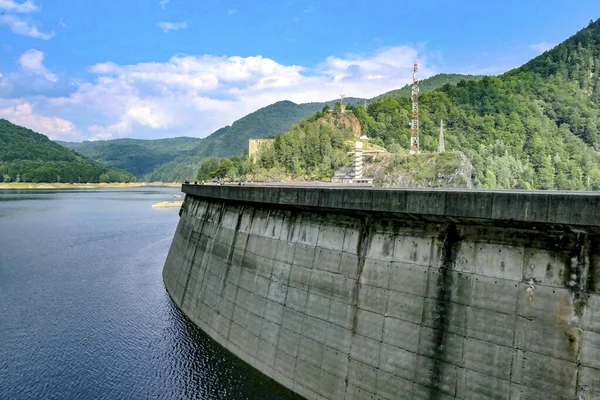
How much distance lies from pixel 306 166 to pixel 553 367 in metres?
130

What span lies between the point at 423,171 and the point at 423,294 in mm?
102544

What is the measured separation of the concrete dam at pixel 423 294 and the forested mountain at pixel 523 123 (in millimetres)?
123108

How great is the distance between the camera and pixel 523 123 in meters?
166

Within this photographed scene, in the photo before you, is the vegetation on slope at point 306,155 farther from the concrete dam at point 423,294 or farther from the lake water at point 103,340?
the concrete dam at point 423,294

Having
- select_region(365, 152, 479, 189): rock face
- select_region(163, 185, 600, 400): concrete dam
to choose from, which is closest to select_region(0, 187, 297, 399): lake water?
select_region(163, 185, 600, 400): concrete dam

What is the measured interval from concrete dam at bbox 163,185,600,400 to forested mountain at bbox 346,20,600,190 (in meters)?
123

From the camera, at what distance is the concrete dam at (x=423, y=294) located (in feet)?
27.4

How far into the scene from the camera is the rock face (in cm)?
10281

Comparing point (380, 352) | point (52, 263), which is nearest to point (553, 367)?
point (380, 352)

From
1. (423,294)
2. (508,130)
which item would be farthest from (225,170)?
(423,294)

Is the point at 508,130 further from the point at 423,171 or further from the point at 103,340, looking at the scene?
the point at 103,340

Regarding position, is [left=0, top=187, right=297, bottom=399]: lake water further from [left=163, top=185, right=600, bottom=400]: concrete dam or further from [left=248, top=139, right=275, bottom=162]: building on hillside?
[left=248, top=139, right=275, bottom=162]: building on hillside

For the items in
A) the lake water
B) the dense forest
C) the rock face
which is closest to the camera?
the lake water

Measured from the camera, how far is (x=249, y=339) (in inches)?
631
